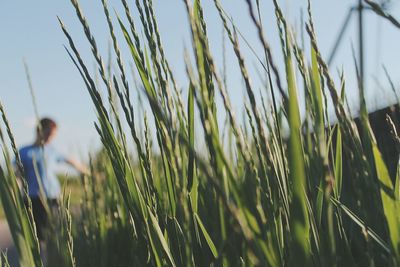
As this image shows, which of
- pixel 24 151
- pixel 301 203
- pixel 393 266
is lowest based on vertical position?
pixel 393 266

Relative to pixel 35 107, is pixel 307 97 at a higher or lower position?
lower

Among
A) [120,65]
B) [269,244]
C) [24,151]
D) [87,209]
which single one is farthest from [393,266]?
[24,151]

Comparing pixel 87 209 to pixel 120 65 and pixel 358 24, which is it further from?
pixel 358 24

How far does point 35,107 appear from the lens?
3.02 feet

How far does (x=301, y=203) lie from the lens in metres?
0.59

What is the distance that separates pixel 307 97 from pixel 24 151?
4.62 metres

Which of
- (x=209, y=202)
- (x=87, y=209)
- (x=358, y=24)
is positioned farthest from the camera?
(x=87, y=209)

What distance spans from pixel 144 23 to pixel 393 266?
451 mm

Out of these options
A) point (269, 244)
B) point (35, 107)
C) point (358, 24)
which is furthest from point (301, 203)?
point (35, 107)

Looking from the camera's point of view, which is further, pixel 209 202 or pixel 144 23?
pixel 209 202

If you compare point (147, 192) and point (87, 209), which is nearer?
point (147, 192)

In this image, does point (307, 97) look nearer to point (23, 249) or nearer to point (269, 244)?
point (269, 244)

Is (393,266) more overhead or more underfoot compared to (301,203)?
more underfoot

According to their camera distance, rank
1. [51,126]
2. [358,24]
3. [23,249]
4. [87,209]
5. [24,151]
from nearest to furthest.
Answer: [358,24], [23,249], [87,209], [24,151], [51,126]
